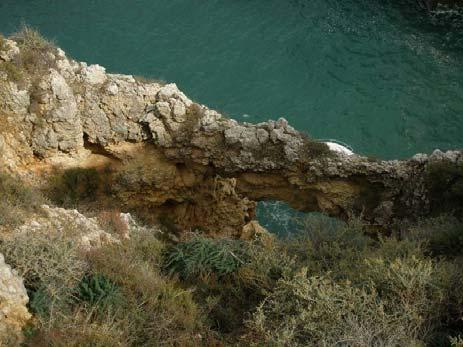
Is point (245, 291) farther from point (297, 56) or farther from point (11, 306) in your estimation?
point (297, 56)

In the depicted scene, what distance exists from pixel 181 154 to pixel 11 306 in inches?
322

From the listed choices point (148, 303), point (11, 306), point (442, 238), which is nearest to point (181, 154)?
point (148, 303)

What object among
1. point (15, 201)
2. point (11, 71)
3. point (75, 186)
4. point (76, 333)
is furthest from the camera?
point (75, 186)

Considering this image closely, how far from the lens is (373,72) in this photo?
24109 mm

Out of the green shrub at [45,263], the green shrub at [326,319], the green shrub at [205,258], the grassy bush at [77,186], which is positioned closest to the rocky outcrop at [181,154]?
the grassy bush at [77,186]

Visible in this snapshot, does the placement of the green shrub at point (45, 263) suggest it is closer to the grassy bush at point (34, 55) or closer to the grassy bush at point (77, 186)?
the grassy bush at point (77, 186)

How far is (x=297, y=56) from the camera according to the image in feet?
82.1

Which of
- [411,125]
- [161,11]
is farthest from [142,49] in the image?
[411,125]

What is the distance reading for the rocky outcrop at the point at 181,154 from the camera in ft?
45.9

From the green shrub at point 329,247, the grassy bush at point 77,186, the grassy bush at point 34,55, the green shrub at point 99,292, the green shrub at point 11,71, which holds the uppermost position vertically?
the grassy bush at point 34,55

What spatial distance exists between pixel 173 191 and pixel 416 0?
62.1ft

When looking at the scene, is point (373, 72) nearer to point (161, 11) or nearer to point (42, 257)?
point (161, 11)

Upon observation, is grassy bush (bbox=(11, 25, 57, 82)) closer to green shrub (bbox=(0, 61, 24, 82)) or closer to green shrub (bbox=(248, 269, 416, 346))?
green shrub (bbox=(0, 61, 24, 82))

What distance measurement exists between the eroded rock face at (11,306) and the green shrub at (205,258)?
311 cm
